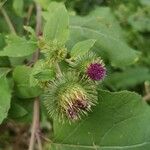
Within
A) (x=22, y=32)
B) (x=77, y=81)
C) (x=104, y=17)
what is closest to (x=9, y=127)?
(x=22, y=32)

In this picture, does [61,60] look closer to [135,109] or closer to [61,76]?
[61,76]

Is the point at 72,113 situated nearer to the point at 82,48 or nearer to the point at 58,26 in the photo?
the point at 82,48

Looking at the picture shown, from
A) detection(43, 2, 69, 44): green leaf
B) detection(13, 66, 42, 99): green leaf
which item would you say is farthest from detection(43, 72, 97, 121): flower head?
detection(13, 66, 42, 99): green leaf

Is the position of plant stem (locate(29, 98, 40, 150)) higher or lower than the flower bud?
lower

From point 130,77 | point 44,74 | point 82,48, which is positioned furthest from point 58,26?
point 130,77

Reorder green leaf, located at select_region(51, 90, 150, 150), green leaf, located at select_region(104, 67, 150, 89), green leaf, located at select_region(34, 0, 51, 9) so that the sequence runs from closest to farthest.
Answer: green leaf, located at select_region(51, 90, 150, 150)
green leaf, located at select_region(34, 0, 51, 9)
green leaf, located at select_region(104, 67, 150, 89)

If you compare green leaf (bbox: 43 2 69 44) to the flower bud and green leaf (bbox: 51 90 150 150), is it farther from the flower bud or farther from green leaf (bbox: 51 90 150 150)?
green leaf (bbox: 51 90 150 150)

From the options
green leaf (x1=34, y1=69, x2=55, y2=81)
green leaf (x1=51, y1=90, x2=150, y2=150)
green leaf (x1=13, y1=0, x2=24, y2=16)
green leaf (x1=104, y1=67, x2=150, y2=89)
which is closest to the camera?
green leaf (x1=34, y1=69, x2=55, y2=81)
